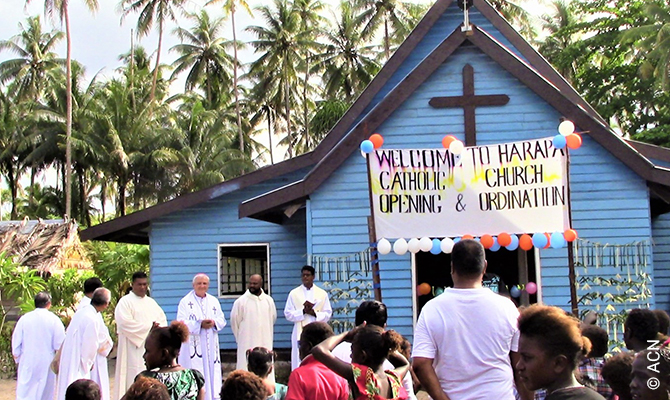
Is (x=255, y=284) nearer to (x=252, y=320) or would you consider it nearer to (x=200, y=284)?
(x=252, y=320)

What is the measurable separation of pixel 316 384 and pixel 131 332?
18.5 feet

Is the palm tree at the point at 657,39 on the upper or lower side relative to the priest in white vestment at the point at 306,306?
upper

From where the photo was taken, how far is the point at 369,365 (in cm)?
442

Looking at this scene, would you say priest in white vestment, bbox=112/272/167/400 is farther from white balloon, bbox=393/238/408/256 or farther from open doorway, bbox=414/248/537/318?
open doorway, bbox=414/248/537/318

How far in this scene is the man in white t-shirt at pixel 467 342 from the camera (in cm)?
422

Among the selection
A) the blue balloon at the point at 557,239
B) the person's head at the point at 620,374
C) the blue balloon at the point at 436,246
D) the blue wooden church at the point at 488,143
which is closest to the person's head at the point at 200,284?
the blue wooden church at the point at 488,143

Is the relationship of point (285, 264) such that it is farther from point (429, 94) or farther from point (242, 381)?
point (242, 381)

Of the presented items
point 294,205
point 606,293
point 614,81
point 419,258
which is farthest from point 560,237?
point 614,81

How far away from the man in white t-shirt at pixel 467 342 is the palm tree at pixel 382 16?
142ft

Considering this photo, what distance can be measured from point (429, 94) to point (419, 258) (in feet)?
13.2

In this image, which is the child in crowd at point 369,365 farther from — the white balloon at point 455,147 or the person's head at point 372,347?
the white balloon at point 455,147

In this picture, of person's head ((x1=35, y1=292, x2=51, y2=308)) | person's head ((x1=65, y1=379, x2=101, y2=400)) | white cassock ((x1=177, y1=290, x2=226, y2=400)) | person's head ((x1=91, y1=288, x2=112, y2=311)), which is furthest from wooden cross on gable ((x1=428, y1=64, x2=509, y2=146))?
person's head ((x1=65, y1=379, x2=101, y2=400))

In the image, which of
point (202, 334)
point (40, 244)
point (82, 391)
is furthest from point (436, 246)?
point (40, 244)

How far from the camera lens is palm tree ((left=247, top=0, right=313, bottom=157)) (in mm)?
49875
